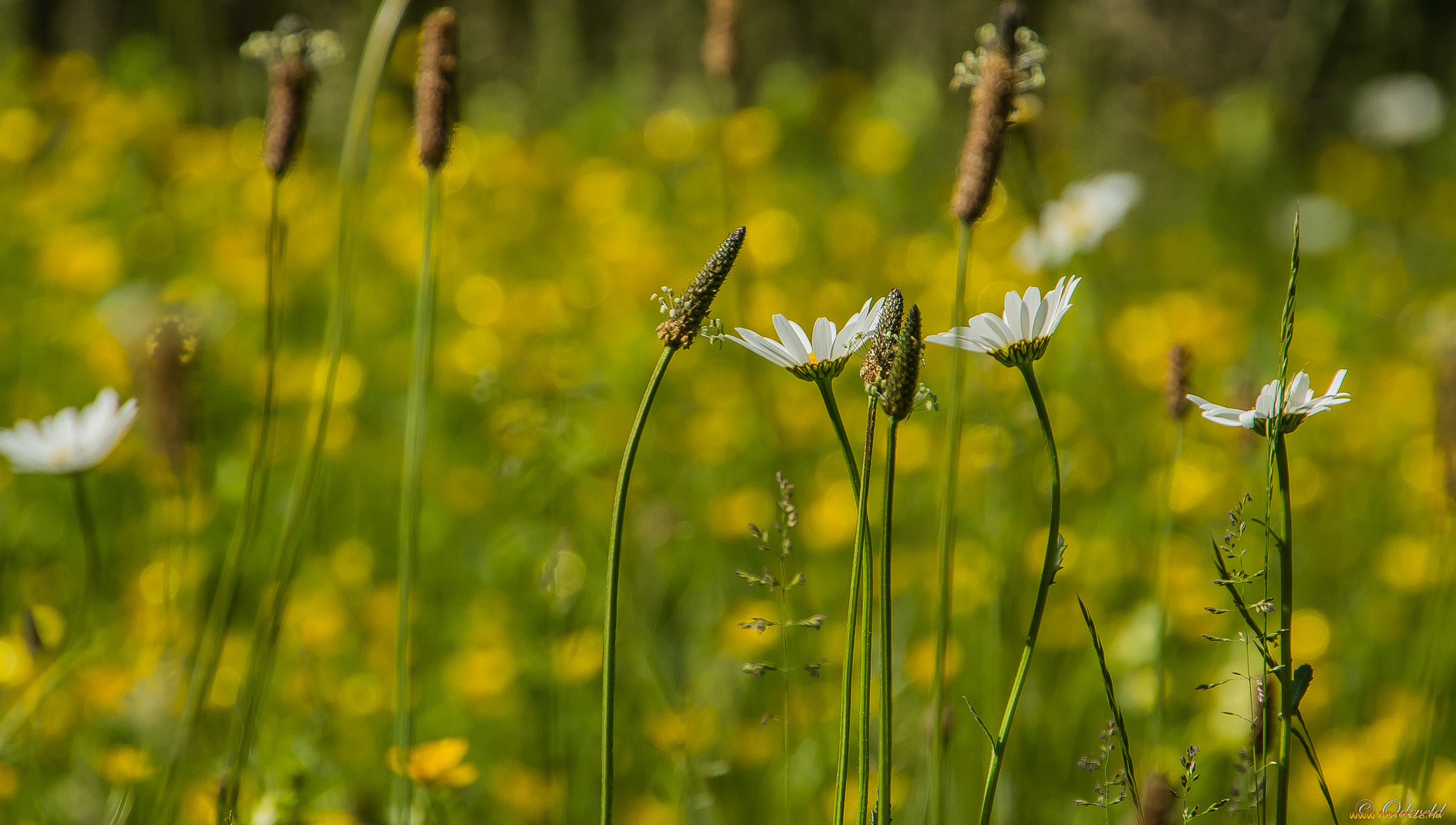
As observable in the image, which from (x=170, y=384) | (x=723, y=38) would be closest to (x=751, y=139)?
(x=723, y=38)

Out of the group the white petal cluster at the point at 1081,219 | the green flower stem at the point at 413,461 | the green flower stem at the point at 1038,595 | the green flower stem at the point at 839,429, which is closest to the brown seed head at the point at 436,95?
the green flower stem at the point at 413,461

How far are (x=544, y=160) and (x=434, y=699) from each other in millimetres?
2099

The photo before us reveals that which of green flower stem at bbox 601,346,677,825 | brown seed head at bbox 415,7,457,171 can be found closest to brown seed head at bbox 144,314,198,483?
brown seed head at bbox 415,7,457,171

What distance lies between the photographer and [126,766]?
1.06m

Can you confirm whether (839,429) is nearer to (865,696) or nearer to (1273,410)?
(865,696)

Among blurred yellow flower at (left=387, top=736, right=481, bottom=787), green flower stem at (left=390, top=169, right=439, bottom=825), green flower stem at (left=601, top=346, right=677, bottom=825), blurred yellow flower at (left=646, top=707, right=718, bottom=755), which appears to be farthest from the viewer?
blurred yellow flower at (left=646, top=707, right=718, bottom=755)

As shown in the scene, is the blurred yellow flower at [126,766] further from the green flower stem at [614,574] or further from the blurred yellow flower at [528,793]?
the green flower stem at [614,574]

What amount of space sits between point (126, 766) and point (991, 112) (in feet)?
3.50

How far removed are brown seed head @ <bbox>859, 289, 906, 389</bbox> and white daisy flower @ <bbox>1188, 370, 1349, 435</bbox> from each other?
0.62ft

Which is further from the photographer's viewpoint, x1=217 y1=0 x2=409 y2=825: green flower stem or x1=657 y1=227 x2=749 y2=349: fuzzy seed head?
x1=217 y1=0 x2=409 y2=825: green flower stem

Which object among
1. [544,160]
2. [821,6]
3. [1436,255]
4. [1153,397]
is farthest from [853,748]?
[821,6]

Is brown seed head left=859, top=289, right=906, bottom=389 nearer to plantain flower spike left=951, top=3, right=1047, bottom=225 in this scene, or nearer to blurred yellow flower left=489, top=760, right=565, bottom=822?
plantain flower spike left=951, top=3, right=1047, bottom=225

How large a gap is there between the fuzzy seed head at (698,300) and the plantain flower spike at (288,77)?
444mm

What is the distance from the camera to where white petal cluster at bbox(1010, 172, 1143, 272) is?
183 centimetres
